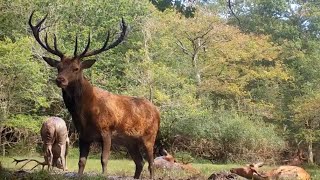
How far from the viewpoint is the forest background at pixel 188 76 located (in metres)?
25.2

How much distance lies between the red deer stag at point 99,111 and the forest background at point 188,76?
11219mm

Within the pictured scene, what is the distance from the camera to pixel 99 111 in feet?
33.7

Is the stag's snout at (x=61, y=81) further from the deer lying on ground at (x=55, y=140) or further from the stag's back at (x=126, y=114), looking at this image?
the deer lying on ground at (x=55, y=140)

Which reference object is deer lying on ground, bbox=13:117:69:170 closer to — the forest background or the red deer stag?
the red deer stag

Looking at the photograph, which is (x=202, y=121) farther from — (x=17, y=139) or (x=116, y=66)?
(x=17, y=139)

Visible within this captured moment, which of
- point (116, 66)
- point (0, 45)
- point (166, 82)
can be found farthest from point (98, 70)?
point (0, 45)

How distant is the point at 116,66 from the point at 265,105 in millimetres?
9410

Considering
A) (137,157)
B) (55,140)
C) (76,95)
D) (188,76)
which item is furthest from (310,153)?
(76,95)

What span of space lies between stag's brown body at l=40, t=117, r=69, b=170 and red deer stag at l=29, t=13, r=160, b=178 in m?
3.86

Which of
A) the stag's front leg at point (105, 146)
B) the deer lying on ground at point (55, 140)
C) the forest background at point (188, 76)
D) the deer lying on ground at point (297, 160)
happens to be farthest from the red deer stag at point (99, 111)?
the deer lying on ground at point (297, 160)

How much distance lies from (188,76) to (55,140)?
21335mm

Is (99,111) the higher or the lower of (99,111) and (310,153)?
the higher

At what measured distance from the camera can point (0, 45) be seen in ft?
76.3

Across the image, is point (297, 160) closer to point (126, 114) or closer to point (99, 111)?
point (126, 114)
